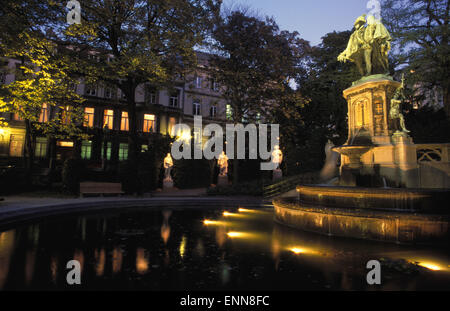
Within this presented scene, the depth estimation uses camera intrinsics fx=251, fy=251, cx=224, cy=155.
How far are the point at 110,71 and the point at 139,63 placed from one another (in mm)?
2932

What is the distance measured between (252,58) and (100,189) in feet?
50.0

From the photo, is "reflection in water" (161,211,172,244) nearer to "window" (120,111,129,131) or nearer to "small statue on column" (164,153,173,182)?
"small statue on column" (164,153,173,182)

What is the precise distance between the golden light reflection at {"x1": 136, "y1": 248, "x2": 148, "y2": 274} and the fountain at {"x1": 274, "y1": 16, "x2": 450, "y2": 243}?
4.68 m

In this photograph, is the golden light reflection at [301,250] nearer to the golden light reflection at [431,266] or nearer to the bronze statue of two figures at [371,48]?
the golden light reflection at [431,266]

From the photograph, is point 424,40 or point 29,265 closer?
point 29,265

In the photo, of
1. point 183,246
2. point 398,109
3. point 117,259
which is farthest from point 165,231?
point 398,109

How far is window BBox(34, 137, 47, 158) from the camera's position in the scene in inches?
1171

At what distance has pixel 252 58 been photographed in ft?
67.3

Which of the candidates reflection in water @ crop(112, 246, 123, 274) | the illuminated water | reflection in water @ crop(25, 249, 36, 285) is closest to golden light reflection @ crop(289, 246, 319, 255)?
the illuminated water

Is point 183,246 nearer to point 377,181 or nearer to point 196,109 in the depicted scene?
point 377,181

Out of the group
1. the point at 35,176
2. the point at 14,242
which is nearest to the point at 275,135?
the point at 35,176

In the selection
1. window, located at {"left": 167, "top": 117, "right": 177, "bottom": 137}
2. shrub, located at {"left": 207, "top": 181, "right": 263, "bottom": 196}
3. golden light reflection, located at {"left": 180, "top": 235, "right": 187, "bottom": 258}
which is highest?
window, located at {"left": 167, "top": 117, "right": 177, "bottom": 137}

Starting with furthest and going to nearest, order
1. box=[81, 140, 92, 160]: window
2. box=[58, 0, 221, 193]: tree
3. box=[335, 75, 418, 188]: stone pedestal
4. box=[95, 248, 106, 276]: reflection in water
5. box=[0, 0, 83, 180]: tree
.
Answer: box=[81, 140, 92, 160]: window
box=[58, 0, 221, 193]: tree
box=[0, 0, 83, 180]: tree
box=[335, 75, 418, 188]: stone pedestal
box=[95, 248, 106, 276]: reflection in water

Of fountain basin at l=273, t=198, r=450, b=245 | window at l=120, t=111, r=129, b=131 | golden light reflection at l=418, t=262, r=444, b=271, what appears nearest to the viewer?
golden light reflection at l=418, t=262, r=444, b=271
